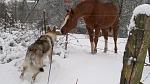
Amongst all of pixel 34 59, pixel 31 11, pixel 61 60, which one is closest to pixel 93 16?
pixel 61 60

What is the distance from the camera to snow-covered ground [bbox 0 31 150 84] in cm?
731

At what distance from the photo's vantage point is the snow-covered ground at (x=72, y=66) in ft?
24.0

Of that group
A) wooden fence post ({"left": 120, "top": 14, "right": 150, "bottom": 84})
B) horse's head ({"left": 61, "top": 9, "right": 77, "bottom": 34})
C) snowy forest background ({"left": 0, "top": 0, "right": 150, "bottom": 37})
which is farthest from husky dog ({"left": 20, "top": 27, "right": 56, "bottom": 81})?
wooden fence post ({"left": 120, "top": 14, "right": 150, "bottom": 84})

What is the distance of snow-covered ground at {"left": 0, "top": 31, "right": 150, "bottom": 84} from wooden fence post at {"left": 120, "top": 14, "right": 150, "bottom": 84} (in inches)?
104

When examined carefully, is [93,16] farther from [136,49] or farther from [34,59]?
[136,49]

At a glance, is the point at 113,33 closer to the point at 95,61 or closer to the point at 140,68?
the point at 95,61

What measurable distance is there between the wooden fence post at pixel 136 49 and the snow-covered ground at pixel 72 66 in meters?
2.65

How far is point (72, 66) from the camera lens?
8.05m

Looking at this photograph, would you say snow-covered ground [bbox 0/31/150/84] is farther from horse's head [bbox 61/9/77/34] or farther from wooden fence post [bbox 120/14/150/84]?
wooden fence post [bbox 120/14/150/84]

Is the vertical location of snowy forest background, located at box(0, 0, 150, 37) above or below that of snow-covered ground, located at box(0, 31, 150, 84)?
above

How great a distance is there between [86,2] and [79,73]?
206cm

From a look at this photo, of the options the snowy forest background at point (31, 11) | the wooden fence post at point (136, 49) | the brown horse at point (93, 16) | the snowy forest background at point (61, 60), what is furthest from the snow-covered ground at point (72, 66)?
the wooden fence post at point (136, 49)

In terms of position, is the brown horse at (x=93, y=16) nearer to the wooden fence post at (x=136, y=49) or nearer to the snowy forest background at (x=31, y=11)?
the snowy forest background at (x=31, y=11)

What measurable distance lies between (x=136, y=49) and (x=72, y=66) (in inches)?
176
